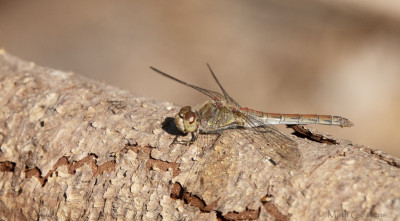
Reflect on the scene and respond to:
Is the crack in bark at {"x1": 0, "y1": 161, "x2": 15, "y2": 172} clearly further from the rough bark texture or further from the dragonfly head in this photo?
the dragonfly head

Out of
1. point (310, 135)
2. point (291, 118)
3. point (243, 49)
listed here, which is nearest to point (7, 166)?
point (310, 135)

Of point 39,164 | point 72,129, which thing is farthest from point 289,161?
point 39,164

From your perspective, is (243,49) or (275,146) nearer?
(275,146)

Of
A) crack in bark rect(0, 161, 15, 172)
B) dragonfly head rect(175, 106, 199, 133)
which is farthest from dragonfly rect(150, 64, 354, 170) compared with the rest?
crack in bark rect(0, 161, 15, 172)

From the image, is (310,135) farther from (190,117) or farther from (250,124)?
(190,117)

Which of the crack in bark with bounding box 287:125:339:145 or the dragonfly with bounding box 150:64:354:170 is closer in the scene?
the dragonfly with bounding box 150:64:354:170

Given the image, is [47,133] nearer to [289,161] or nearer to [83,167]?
[83,167]
